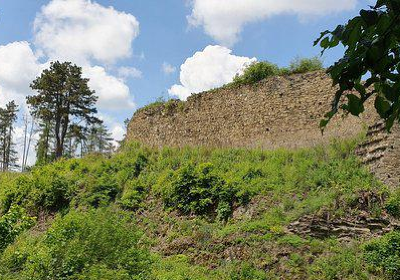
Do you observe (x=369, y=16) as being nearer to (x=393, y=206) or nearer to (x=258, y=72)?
(x=393, y=206)

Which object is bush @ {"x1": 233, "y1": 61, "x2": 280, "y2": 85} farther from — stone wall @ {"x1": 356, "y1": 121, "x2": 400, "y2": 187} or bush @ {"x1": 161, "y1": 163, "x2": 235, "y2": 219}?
stone wall @ {"x1": 356, "y1": 121, "x2": 400, "y2": 187}

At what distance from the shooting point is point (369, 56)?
6.81 feet

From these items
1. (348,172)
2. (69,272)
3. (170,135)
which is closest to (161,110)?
(170,135)

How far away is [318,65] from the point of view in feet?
61.7

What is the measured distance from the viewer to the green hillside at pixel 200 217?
7.38 m

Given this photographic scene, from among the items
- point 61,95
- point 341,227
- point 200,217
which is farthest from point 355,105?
point 61,95

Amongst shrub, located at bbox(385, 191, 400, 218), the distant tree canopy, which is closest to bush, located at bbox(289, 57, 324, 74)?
the distant tree canopy

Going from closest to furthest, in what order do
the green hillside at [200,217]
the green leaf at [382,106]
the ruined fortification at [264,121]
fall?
the green leaf at [382,106], the green hillside at [200,217], the ruined fortification at [264,121]

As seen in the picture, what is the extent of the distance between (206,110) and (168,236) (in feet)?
28.9

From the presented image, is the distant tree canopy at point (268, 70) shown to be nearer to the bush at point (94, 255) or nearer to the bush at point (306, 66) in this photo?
the bush at point (306, 66)

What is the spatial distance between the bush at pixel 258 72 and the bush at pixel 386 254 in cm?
1078

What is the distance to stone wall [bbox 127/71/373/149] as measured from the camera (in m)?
16.2

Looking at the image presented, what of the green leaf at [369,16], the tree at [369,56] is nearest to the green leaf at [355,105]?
the tree at [369,56]

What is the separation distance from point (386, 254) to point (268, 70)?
1148cm
